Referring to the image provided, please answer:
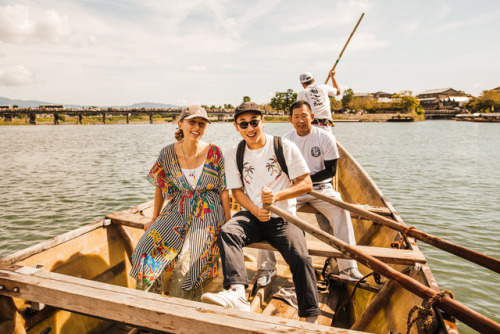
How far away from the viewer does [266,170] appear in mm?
3242

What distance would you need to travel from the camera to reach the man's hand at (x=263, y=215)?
9.92 feet

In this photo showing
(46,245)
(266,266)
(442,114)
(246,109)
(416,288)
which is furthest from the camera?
(442,114)

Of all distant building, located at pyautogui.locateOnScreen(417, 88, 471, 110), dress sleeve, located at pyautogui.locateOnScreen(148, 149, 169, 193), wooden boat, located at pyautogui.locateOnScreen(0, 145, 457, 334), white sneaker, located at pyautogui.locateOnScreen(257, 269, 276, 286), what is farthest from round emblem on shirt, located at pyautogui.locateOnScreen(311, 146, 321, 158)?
distant building, located at pyautogui.locateOnScreen(417, 88, 471, 110)

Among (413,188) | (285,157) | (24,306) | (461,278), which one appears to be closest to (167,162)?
(285,157)

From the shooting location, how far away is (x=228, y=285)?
2.62m

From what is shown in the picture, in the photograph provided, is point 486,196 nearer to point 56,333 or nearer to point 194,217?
point 194,217

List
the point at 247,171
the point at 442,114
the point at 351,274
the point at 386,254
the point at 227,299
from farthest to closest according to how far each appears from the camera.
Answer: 1. the point at 442,114
2. the point at 351,274
3. the point at 247,171
4. the point at 386,254
5. the point at 227,299

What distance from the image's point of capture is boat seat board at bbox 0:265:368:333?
5.93 ft

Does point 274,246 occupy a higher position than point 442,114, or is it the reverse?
point 442,114

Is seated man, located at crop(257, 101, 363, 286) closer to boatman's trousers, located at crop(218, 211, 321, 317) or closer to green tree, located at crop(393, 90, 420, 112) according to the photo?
boatman's trousers, located at crop(218, 211, 321, 317)

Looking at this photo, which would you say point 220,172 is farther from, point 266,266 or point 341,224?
point 341,224

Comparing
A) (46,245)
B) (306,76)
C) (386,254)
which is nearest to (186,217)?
(46,245)

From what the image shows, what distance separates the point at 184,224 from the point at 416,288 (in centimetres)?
238

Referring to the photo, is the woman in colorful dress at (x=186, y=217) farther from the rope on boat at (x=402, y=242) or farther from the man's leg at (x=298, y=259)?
the rope on boat at (x=402, y=242)
